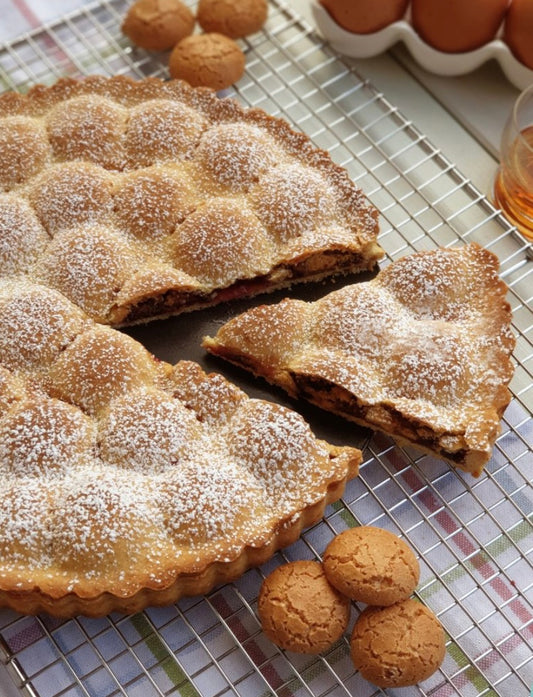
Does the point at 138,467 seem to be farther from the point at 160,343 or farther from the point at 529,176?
the point at 529,176

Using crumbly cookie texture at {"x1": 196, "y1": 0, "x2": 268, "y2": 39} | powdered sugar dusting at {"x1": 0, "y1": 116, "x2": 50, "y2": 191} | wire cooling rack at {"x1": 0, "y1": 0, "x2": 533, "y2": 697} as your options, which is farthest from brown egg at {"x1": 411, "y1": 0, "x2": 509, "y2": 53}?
powdered sugar dusting at {"x1": 0, "y1": 116, "x2": 50, "y2": 191}

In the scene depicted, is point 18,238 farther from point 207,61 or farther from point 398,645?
point 398,645

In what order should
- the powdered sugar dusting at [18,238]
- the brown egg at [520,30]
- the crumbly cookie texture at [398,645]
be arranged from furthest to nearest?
the brown egg at [520,30] → the powdered sugar dusting at [18,238] → the crumbly cookie texture at [398,645]

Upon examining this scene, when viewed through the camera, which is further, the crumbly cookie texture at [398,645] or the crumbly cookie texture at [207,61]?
the crumbly cookie texture at [207,61]

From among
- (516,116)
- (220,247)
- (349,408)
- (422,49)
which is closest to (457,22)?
(422,49)

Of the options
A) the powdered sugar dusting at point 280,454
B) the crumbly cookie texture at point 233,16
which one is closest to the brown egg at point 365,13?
the crumbly cookie texture at point 233,16

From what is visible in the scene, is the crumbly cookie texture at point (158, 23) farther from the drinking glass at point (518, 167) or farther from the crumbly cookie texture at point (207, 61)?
the drinking glass at point (518, 167)

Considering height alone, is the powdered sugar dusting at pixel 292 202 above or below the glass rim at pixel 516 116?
below

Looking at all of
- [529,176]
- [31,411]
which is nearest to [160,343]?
[31,411]
